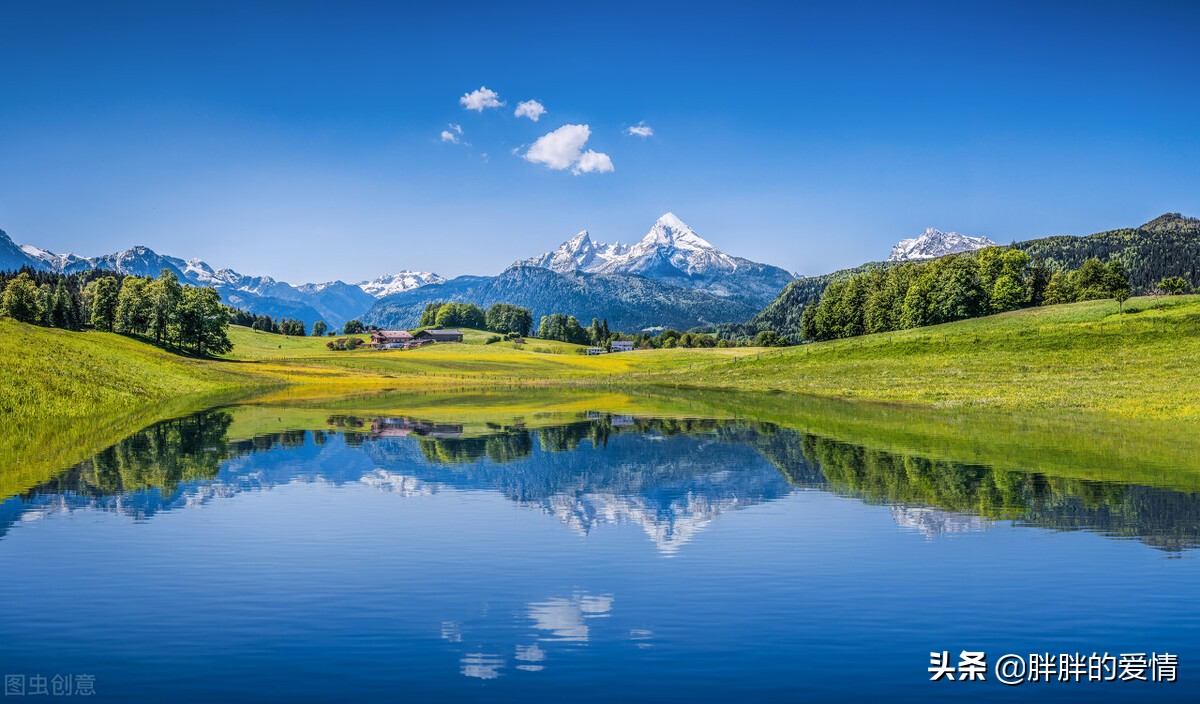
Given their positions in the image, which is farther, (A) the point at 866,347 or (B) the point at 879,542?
(A) the point at 866,347

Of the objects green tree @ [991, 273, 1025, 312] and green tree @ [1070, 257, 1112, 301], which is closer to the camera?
green tree @ [991, 273, 1025, 312]

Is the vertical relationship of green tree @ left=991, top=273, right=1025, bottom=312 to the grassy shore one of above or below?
above

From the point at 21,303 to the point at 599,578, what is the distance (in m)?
170

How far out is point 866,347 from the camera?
110 metres

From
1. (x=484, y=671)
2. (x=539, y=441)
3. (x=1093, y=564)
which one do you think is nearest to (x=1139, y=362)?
(x=539, y=441)

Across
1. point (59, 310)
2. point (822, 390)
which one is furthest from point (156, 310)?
point (822, 390)

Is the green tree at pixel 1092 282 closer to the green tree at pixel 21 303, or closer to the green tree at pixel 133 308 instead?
the green tree at pixel 133 308

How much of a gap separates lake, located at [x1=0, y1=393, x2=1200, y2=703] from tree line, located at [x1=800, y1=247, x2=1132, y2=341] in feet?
339

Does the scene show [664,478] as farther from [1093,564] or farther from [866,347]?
[866,347]

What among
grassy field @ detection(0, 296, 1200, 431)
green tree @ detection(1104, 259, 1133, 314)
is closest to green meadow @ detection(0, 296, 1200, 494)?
grassy field @ detection(0, 296, 1200, 431)

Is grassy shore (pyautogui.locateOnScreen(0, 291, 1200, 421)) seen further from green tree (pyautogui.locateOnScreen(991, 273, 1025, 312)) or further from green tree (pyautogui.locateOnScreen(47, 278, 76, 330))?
green tree (pyautogui.locateOnScreen(47, 278, 76, 330))

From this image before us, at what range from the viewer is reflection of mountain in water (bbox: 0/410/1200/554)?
74.1 ft

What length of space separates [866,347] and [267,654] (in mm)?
107345

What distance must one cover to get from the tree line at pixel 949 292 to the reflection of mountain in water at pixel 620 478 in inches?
3788
